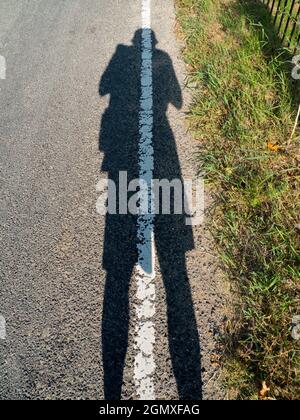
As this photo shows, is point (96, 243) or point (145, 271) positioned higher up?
point (96, 243)

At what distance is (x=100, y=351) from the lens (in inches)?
104

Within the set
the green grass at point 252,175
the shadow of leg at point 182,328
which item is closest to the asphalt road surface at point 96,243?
the shadow of leg at point 182,328

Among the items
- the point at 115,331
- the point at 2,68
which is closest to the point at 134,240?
the point at 115,331

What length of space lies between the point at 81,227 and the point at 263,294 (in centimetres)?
182

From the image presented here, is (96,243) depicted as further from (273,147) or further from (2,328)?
(273,147)

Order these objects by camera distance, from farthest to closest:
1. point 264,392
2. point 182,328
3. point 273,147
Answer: point 273,147, point 182,328, point 264,392

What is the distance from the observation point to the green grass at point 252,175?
8.41ft

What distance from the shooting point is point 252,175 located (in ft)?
11.8

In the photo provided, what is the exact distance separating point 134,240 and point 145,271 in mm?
354

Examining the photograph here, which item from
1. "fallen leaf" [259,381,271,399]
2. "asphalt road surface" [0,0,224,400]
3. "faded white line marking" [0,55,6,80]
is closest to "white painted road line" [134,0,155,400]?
"asphalt road surface" [0,0,224,400]

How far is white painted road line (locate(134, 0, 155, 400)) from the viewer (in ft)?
8.36

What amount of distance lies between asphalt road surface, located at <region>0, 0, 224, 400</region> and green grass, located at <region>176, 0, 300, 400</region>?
19 cm

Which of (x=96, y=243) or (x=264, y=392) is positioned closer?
(x=264, y=392)

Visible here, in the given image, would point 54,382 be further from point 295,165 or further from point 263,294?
point 295,165
